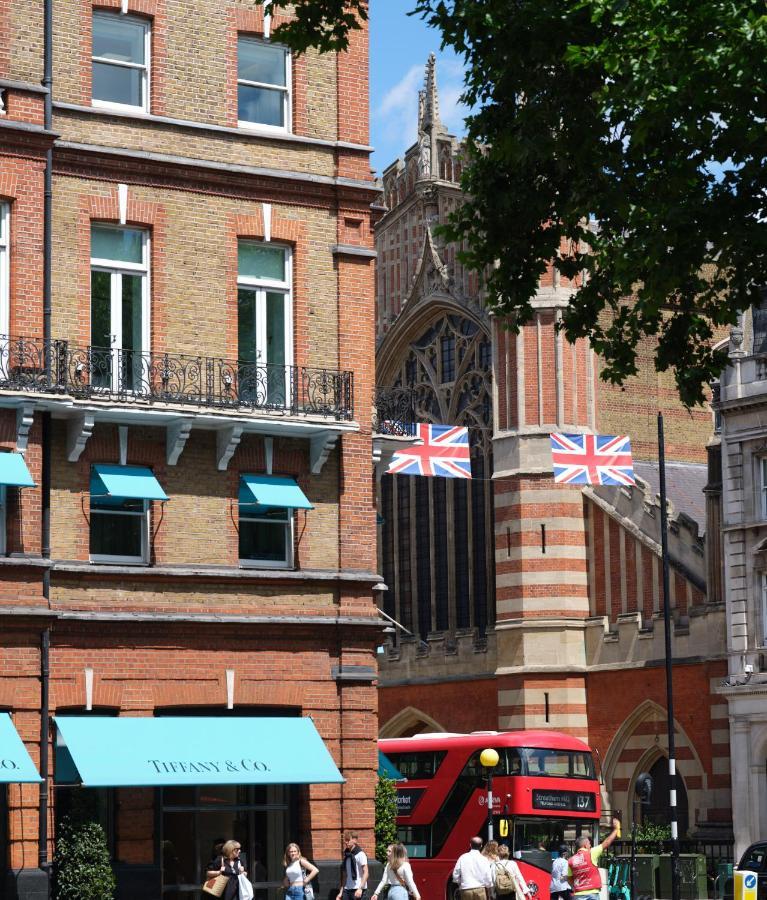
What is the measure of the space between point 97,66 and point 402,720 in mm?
32847

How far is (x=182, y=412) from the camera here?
31.2 m

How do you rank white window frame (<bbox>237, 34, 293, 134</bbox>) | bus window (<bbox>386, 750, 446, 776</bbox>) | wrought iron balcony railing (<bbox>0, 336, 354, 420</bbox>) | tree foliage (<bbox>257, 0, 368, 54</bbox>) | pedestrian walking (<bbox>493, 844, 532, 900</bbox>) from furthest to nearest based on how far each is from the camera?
bus window (<bbox>386, 750, 446, 776</bbox>)
white window frame (<bbox>237, 34, 293, 134</bbox>)
wrought iron balcony railing (<bbox>0, 336, 354, 420</bbox>)
pedestrian walking (<bbox>493, 844, 532, 900</bbox>)
tree foliage (<bbox>257, 0, 368, 54</bbox>)

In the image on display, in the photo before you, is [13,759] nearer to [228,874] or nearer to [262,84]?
[228,874]

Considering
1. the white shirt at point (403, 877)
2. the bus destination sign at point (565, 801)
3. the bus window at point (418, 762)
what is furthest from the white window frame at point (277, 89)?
the bus window at point (418, 762)

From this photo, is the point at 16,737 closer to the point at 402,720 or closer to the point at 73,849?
the point at 73,849

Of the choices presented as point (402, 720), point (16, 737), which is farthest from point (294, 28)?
point (402, 720)

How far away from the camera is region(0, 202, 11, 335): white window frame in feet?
99.8

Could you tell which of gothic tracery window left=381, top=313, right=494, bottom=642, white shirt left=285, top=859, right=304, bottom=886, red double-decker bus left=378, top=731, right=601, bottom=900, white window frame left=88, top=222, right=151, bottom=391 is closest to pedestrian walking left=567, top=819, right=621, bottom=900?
white shirt left=285, top=859, right=304, bottom=886

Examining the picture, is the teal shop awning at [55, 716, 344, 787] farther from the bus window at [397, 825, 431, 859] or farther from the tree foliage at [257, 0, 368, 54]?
the tree foliage at [257, 0, 368, 54]

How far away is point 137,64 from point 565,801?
16.6 meters

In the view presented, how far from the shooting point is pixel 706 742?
173 ft

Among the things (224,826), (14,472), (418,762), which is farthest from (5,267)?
(418,762)

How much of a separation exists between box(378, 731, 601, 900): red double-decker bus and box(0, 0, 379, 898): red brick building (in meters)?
7.37

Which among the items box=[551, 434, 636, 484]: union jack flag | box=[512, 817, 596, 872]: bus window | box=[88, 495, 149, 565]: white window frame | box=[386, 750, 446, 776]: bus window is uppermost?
box=[551, 434, 636, 484]: union jack flag
